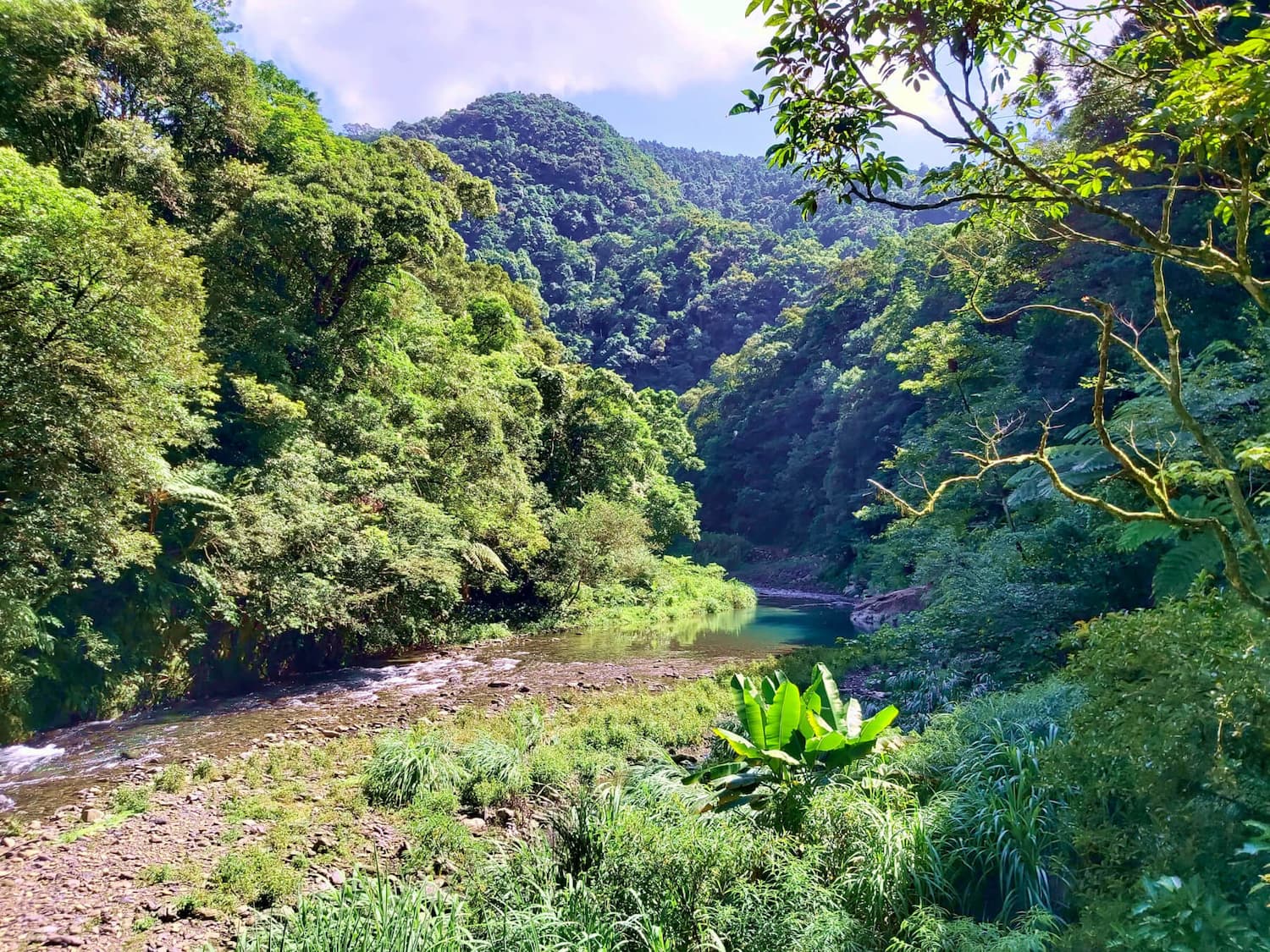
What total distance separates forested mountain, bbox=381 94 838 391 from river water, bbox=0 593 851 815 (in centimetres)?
4868

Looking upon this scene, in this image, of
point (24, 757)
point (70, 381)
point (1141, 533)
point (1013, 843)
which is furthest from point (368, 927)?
point (24, 757)

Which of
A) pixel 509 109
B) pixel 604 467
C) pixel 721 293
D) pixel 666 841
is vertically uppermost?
pixel 509 109

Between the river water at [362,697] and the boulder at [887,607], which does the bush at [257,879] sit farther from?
the boulder at [887,607]

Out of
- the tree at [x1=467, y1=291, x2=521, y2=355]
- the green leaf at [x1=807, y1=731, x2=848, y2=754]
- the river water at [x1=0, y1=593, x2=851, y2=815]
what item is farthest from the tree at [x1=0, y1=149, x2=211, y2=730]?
the tree at [x1=467, y1=291, x2=521, y2=355]

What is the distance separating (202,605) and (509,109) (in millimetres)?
106710

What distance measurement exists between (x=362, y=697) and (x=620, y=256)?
76.7 m

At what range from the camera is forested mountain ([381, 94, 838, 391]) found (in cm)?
7025

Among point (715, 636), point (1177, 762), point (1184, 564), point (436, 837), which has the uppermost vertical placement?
point (1184, 564)

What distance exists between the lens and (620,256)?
8269 cm

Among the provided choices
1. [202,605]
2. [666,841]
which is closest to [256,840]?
[666,841]

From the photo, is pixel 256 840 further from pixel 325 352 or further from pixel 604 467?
pixel 604 467

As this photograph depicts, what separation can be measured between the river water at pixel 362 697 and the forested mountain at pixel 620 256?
48675 millimetres

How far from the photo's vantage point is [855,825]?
177 inches

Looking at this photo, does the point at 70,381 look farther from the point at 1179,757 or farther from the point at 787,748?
the point at 1179,757
